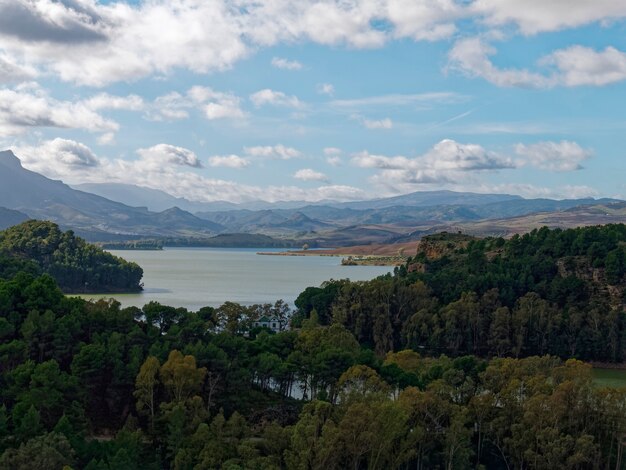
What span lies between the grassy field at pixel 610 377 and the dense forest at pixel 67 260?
2316 inches

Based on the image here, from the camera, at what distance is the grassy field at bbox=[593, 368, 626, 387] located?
44231 millimetres

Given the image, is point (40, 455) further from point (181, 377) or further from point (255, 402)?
point (255, 402)

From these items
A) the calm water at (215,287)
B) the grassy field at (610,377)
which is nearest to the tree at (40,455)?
the grassy field at (610,377)

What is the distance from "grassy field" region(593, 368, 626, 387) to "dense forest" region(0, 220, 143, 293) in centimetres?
5883

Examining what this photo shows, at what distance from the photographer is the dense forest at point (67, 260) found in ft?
284

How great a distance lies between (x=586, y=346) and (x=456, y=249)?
22.3 m

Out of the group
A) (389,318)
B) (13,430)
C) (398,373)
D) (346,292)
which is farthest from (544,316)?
(13,430)

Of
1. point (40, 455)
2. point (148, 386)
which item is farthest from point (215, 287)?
point (40, 455)

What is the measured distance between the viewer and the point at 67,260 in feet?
288

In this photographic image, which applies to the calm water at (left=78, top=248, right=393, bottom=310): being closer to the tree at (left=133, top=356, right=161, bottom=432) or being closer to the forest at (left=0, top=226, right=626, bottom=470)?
the forest at (left=0, top=226, right=626, bottom=470)

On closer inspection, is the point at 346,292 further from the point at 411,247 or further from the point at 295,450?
the point at 411,247

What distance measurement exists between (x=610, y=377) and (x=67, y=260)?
66474mm

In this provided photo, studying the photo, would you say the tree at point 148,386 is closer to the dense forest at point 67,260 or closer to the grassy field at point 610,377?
the grassy field at point 610,377

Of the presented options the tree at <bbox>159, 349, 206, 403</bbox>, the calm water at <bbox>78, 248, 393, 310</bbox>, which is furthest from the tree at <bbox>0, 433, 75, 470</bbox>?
the calm water at <bbox>78, 248, 393, 310</bbox>
